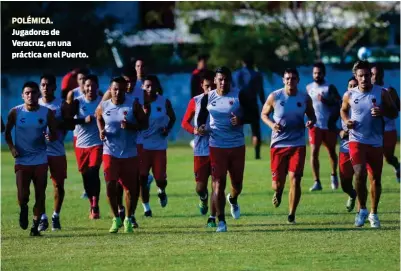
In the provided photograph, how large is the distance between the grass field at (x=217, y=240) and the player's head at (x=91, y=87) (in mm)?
1900

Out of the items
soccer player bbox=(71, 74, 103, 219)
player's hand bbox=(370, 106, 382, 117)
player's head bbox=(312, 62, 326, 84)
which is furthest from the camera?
player's head bbox=(312, 62, 326, 84)

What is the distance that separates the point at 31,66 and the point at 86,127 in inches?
1065

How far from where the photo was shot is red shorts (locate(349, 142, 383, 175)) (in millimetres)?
18828

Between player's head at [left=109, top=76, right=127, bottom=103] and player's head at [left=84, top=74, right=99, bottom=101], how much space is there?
6.67ft

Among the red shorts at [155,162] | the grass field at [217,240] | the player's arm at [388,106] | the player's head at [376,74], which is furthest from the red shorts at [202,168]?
the player's arm at [388,106]

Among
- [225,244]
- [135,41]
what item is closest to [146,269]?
[225,244]

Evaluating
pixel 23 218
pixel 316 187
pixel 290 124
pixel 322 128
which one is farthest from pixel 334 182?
pixel 23 218

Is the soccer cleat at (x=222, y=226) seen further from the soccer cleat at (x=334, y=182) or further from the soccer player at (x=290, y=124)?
the soccer cleat at (x=334, y=182)

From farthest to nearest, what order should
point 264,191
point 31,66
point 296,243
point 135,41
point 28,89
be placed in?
point 135,41 → point 31,66 → point 264,191 → point 28,89 → point 296,243

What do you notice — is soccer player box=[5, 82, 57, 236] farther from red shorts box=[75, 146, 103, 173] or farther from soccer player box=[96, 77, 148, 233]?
red shorts box=[75, 146, 103, 173]

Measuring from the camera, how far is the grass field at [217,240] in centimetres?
1541

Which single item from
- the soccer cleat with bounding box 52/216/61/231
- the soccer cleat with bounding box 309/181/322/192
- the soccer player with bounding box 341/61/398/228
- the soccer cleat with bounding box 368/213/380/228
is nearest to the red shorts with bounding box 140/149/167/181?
the soccer cleat with bounding box 52/216/61/231

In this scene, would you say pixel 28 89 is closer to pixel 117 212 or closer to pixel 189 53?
pixel 117 212

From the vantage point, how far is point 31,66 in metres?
47.9
